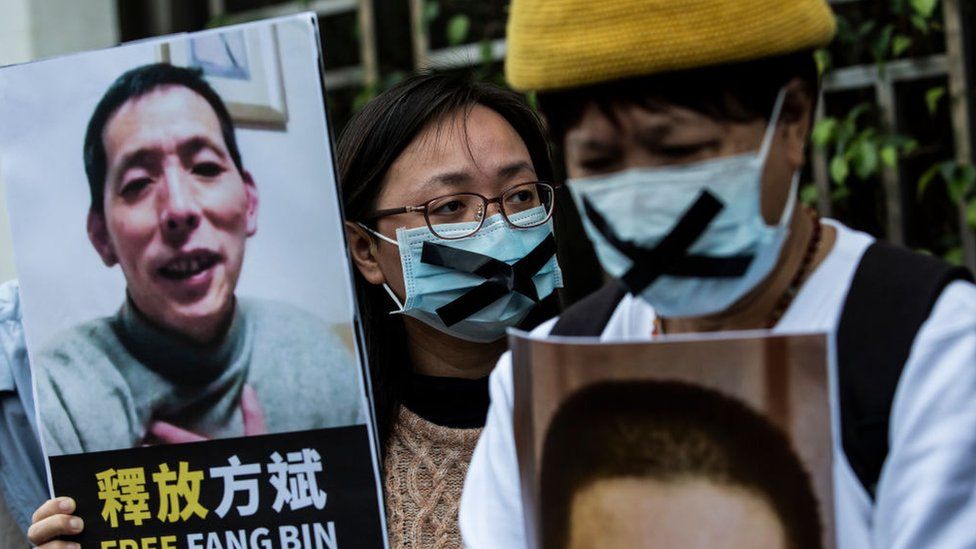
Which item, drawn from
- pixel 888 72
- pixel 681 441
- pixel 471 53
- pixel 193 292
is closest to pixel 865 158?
pixel 888 72

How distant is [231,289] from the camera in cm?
226

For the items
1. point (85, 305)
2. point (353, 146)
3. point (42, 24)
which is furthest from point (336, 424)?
point (42, 24)

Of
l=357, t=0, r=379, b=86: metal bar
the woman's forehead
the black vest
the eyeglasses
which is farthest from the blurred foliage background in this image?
the black vest

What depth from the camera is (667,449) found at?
1449 millimetres

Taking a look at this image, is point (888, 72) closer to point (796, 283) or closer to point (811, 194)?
point (811, 194)

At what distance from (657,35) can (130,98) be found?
3.77 feet

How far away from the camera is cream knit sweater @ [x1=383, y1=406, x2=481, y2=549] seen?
250cm

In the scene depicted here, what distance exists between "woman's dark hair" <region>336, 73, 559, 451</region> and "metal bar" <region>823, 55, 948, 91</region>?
2.22 m

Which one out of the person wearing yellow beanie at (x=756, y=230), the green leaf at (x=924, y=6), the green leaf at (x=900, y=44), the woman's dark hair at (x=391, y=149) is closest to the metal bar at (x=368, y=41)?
the green leaf at (x=900, y=44)

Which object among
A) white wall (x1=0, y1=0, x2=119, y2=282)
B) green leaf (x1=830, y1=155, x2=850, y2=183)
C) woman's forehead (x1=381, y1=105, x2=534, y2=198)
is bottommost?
green leaf (x1=830, y1=155, x2=850, y2=183)

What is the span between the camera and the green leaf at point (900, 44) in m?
4.48

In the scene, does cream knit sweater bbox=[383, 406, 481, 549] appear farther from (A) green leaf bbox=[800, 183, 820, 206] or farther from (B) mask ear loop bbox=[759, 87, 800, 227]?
(A) green leaf bbox=[800, 183, 820, 206]

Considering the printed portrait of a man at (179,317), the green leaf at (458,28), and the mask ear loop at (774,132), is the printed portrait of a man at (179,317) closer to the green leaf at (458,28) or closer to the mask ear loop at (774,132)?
the mask ear loop at (774,132)

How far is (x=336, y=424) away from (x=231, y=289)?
0.29 m
